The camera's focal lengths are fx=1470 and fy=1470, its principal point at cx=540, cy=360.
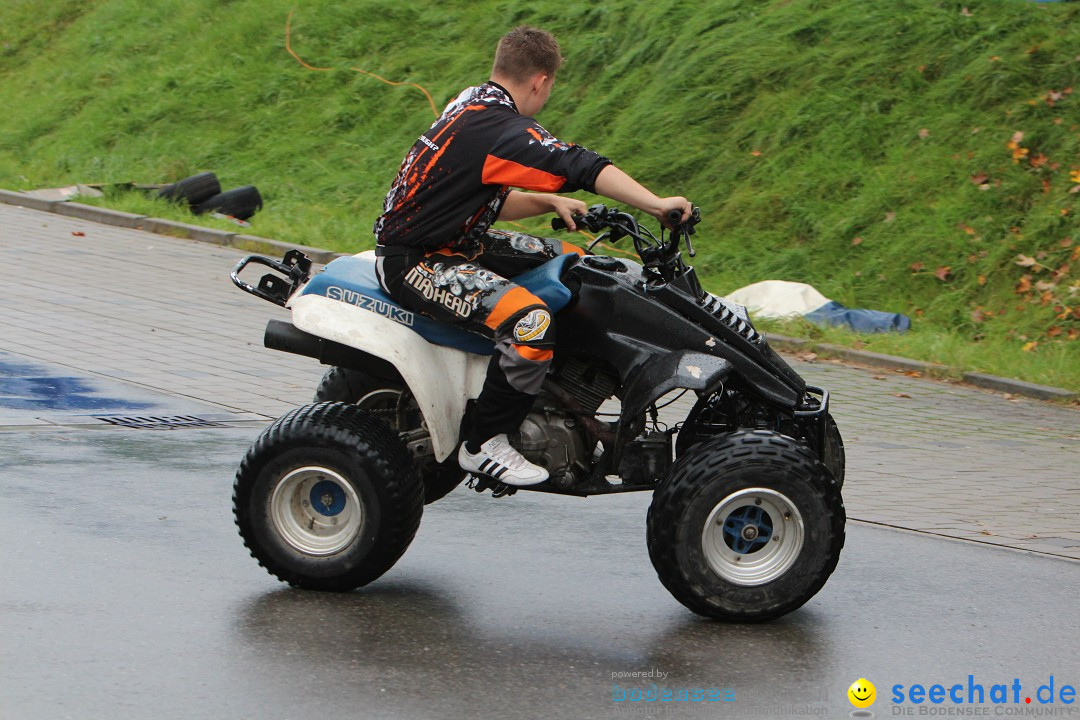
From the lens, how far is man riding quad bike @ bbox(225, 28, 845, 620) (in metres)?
5.17

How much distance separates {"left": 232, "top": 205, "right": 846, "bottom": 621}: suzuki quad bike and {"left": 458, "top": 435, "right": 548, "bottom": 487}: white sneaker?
0.29ft

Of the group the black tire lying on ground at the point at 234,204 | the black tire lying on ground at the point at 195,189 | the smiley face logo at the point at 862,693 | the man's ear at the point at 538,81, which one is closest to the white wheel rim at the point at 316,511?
the man's ear at the point at 538,81

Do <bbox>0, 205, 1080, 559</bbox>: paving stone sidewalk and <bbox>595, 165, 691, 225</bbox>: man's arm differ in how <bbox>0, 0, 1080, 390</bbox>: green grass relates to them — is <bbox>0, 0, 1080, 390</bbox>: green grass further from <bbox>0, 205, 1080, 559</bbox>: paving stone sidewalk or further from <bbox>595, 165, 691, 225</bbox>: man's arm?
<bbox>595, 165, 691, 225</bbox>: man's arm

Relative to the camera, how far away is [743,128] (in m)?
16.1

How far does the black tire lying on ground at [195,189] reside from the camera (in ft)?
58.9

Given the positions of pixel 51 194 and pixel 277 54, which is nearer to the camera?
pixel 51 194

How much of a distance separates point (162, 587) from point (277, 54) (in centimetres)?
1836

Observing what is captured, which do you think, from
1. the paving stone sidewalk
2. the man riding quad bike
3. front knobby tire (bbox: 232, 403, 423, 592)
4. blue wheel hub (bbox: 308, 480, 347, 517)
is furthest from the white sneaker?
the paving stone sidewalk

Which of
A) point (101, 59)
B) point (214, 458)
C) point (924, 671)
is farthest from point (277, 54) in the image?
point (924, 671)

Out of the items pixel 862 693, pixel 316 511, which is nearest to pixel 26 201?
pixel 316 511

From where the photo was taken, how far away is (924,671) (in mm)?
4863

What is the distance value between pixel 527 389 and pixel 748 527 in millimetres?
927

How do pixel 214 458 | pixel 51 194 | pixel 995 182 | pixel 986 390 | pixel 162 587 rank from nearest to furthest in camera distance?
pixel 162 587 → pixel 214 458 → pixel 986 390 → pixel 995 182 → pixel 51 194

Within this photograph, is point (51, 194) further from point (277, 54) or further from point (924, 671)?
point (924, 671)
